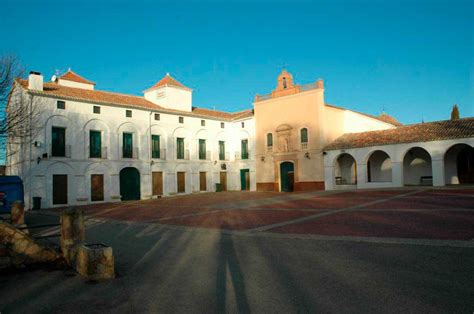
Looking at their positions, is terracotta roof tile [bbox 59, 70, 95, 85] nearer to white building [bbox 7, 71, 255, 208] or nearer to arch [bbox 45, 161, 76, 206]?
white building [bbox 7, 71, 255, 208]

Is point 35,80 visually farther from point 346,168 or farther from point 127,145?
point 346,168

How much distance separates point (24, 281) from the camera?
6.16m

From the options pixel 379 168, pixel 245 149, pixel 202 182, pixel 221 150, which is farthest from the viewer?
pixel 221 150

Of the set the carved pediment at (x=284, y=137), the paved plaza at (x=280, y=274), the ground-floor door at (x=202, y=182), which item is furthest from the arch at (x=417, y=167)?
the paved plaza at (x=280, y=274)

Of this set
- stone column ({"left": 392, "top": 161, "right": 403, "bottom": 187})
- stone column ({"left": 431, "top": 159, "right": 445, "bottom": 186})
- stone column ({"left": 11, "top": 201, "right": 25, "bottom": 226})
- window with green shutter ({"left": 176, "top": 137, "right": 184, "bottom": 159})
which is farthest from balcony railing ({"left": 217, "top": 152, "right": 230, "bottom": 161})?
stone column ({"left": 11, "top": 201, "right": 25, "bottom": 226})

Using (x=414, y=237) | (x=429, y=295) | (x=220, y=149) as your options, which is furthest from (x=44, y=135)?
(x=429, y=295)

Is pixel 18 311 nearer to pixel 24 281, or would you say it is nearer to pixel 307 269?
pixel 24 281

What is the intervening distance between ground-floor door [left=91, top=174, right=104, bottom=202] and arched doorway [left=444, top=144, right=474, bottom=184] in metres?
26.1

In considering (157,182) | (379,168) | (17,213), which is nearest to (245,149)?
(157,182)

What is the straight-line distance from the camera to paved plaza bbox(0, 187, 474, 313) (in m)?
4.58

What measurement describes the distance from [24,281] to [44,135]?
20457 mm

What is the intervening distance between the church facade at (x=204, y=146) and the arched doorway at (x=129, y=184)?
82mm

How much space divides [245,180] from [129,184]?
11869 millimetres

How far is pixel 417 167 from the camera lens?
28391 mm
